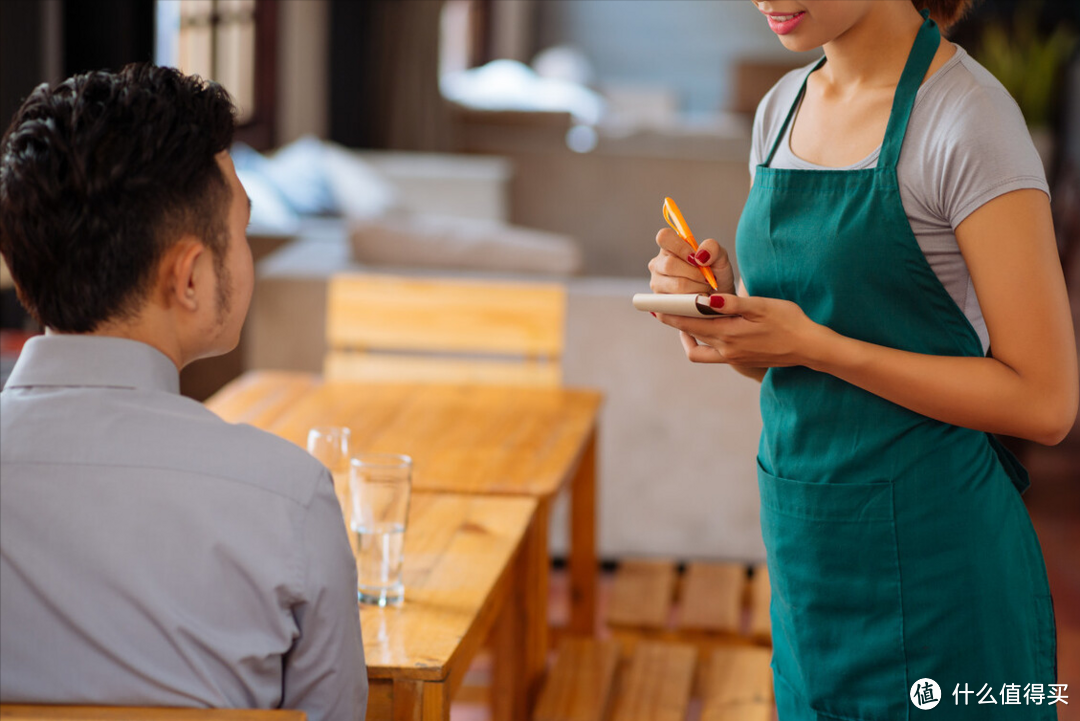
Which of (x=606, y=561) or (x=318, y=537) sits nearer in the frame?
(x=318, y=537)

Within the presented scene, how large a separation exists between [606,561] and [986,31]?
24.3 feet

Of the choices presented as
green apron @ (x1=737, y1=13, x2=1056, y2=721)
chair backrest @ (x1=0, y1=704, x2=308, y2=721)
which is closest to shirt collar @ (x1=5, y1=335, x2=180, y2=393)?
chair backrest @ (x1=0, y1=704, x2=308, y2=721)

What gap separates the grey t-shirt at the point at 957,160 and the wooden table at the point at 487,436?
2.73 ft

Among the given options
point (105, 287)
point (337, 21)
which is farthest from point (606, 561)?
point (337, 21)

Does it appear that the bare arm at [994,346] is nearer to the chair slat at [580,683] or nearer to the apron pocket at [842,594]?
the apron pocket at [842,594]

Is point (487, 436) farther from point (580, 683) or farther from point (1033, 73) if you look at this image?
point (1033, 73)

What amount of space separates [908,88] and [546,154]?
233 inches

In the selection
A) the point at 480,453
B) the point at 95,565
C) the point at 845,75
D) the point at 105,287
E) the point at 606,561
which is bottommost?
the point at 606,561

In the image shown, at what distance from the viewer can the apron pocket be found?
3.74 feet

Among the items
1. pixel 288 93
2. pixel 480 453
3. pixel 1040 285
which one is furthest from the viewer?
pixel 288 93

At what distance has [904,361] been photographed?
1088 millimetres

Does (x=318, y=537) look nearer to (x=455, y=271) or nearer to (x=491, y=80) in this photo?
(x=455, y=271)

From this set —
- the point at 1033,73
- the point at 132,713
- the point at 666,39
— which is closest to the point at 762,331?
the point at 132,713

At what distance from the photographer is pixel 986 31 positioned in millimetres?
9242
